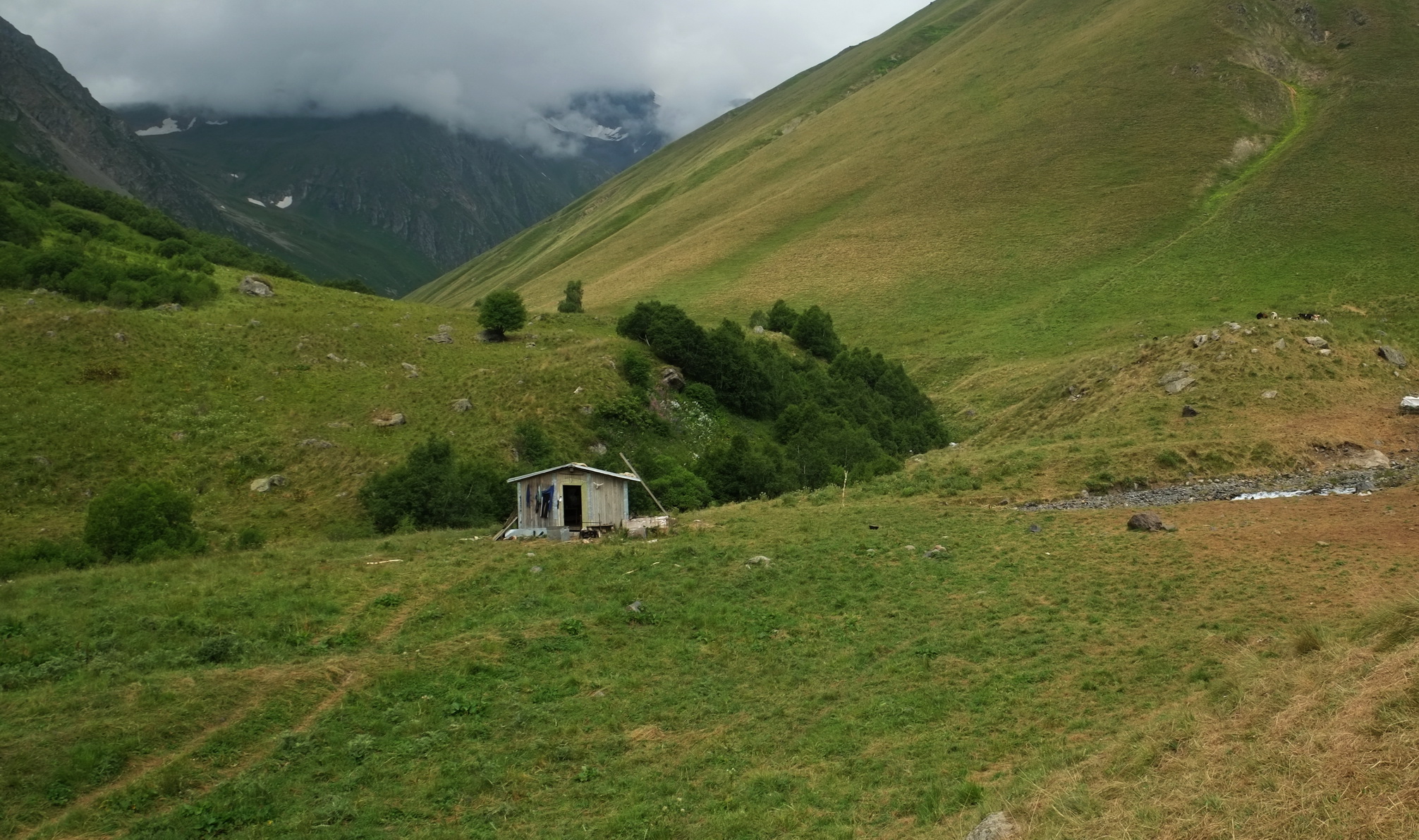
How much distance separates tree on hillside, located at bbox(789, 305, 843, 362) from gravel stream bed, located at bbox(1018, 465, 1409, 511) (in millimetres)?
40904

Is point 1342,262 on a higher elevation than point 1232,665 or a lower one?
higher

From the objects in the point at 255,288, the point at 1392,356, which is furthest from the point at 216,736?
the point at 255,288

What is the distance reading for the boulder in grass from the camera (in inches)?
971

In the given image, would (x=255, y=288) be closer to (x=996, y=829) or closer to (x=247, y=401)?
(x=247, y=401)

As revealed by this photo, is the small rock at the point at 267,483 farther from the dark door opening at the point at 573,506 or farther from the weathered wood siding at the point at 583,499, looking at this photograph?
the dark door opening at the point at 573,506

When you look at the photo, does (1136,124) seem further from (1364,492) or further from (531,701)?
(531,701)

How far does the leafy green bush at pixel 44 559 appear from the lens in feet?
91.3

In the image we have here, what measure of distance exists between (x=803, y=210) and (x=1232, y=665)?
110 m

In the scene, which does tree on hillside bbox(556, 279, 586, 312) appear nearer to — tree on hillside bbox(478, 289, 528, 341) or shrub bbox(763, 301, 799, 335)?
tree on hillside bbox(478, 289, 528, 341)

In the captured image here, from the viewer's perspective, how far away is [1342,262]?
70688 millimetres

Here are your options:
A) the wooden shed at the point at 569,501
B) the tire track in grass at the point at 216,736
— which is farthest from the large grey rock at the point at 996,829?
the wooden shed at the point at 569,501

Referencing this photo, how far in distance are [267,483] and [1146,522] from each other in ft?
124

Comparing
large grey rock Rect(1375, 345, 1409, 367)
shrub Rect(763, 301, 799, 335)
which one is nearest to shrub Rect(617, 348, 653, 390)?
shrub Rect(763, 301, 799, 335)

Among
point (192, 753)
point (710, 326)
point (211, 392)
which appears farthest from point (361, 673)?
point (710, 326)
